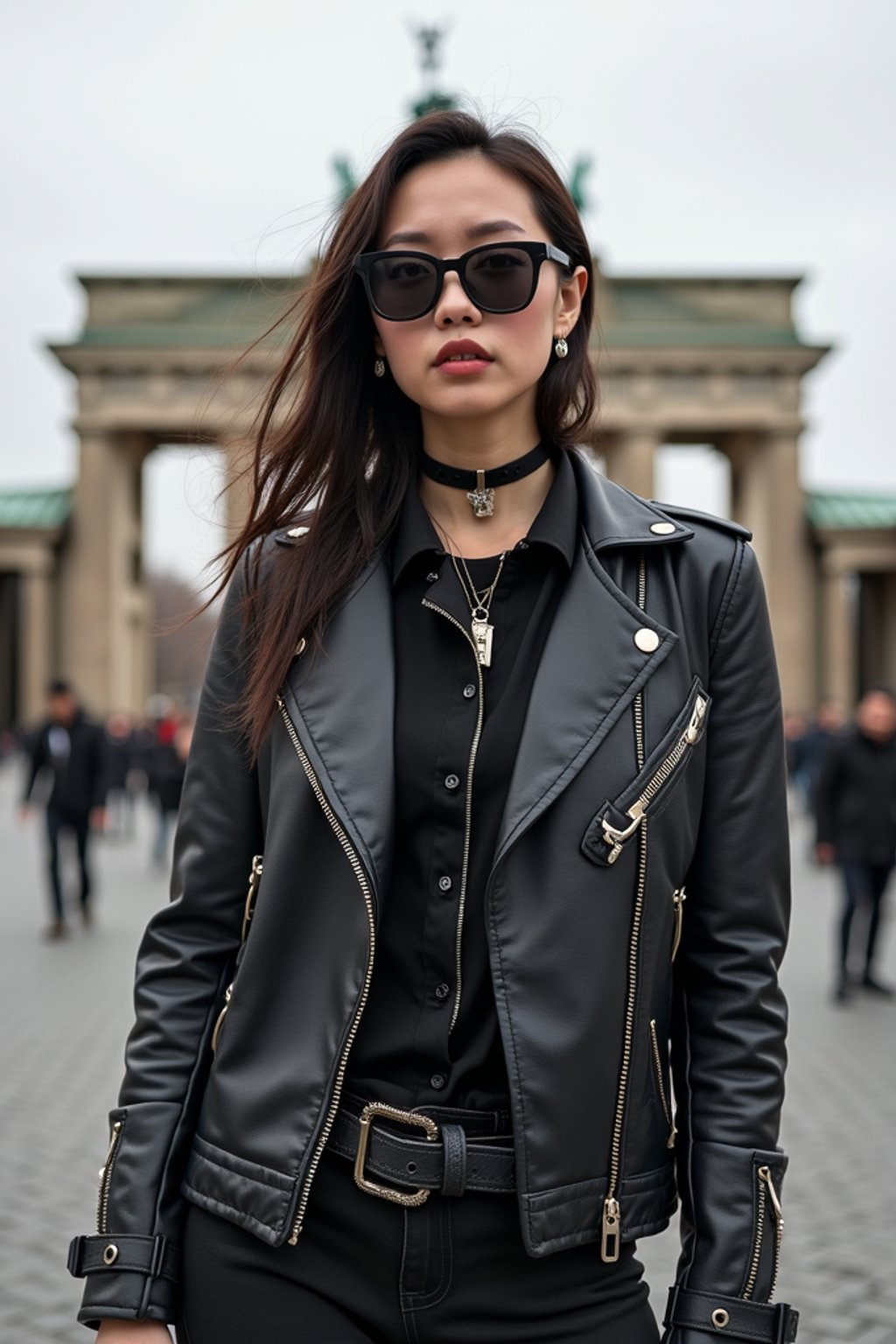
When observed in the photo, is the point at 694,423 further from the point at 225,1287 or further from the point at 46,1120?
the point at 225,1287

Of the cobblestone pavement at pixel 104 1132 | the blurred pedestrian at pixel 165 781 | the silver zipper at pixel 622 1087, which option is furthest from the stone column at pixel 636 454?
the silver zipper at pixel 622 1087

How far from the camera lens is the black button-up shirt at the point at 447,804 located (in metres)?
1.86

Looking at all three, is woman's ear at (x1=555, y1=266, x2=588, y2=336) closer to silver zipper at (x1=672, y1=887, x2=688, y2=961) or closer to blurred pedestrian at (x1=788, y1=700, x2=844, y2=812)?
silver zipper at (x1=672, y1=887, x2=688, y2=961)

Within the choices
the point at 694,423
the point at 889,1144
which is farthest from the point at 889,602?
the point at 889,1144

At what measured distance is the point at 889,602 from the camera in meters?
45.9

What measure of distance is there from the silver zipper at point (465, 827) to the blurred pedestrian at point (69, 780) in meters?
11.3

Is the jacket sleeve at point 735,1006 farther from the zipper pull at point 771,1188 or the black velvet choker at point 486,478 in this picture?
the black velvet choker at point 486,478

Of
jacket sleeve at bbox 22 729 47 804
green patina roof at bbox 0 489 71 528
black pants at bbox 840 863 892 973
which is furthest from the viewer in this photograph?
green patina roof at bbox 0 489 71 528

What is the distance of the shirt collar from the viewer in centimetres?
205

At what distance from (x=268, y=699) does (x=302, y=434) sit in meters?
0.47

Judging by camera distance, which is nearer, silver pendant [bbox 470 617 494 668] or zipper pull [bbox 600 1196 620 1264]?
zipper pull [bbox 600 1196 620 1264]

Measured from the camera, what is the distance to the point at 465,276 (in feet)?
6.56

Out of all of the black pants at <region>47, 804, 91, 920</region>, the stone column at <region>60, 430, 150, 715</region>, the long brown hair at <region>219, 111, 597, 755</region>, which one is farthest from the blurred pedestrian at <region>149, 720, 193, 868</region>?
the stone column at <region>60, 430, 150, 715</region>

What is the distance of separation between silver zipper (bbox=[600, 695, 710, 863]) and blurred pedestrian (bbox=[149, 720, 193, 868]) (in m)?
14.8
